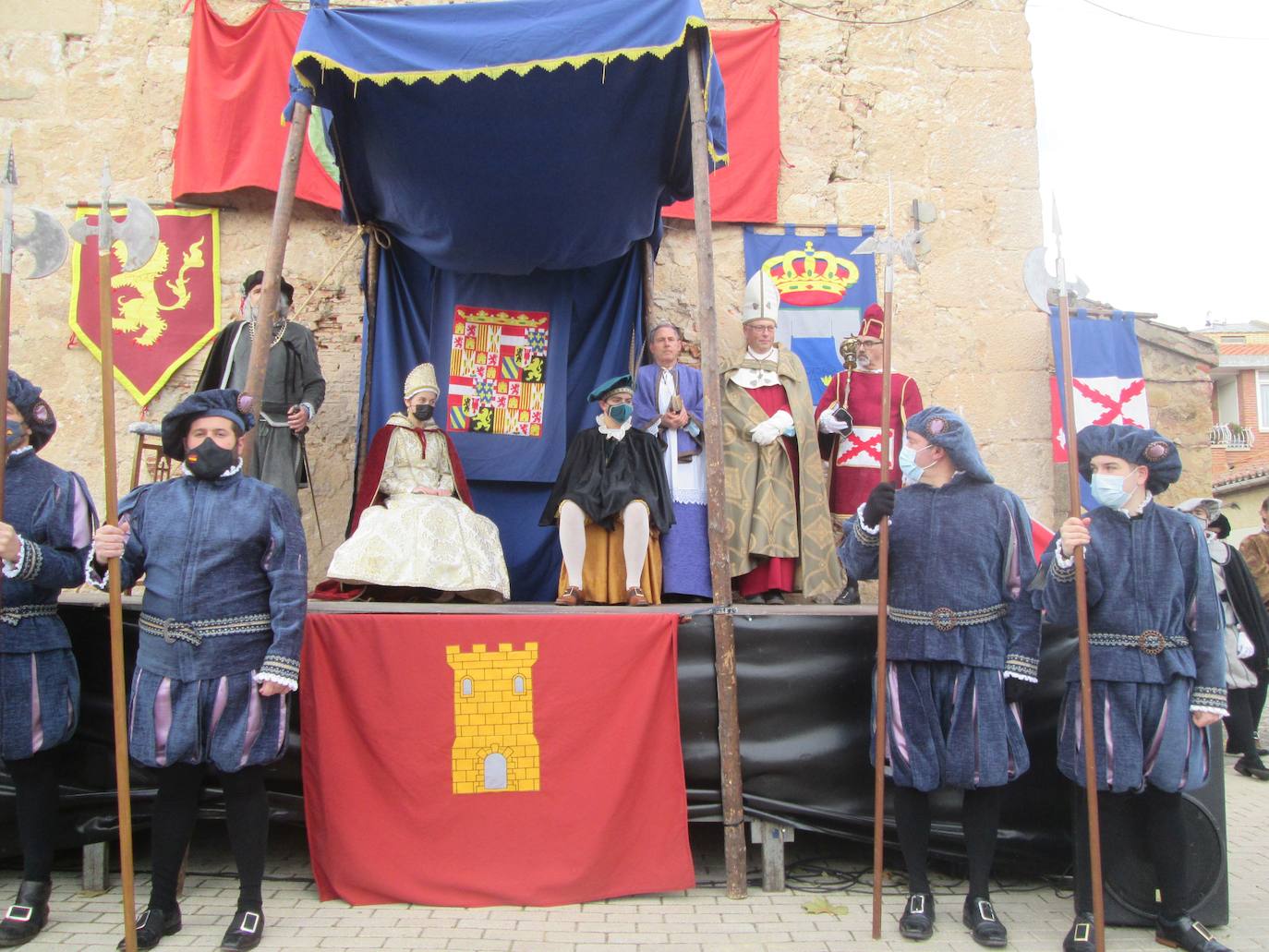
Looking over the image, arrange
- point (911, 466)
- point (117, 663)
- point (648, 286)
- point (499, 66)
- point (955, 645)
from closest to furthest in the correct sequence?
point (117, 663)
point (955, 645)
point (911, 466)
point (499, 66)
point (648, 286)

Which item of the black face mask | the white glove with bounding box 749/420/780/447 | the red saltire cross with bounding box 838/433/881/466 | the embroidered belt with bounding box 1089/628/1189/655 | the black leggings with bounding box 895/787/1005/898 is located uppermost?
the white glove with bounding box 749/420/780/447

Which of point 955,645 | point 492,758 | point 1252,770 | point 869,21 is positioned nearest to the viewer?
point 955,645

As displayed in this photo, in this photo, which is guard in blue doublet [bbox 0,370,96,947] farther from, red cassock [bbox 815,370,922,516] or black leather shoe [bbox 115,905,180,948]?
red cassock [bbox 815,370,922,516]

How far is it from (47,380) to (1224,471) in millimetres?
27905

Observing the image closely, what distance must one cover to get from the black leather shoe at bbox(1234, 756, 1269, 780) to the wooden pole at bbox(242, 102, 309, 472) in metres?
5.59

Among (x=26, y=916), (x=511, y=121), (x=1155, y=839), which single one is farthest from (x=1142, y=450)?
(x=26, y=916)

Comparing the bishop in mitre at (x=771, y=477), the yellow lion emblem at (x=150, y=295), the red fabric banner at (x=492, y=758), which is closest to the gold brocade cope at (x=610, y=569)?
the bishop in mitre at (x=771, y=477)

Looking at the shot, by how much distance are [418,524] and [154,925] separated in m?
2.17

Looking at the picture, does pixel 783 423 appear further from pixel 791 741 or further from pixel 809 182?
pixel 809 182

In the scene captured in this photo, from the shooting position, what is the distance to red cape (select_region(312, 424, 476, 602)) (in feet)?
16.2

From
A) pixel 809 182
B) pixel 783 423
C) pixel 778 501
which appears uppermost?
pixel 809 182

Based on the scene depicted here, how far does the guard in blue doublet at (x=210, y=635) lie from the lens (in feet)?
9.91

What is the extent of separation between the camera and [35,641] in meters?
3.24

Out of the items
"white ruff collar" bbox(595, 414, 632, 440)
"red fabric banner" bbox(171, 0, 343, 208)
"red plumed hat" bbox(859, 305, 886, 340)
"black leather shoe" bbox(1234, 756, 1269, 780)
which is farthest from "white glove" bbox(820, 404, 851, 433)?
"red fabric banner" bbox(171, 0, 343, 208)
